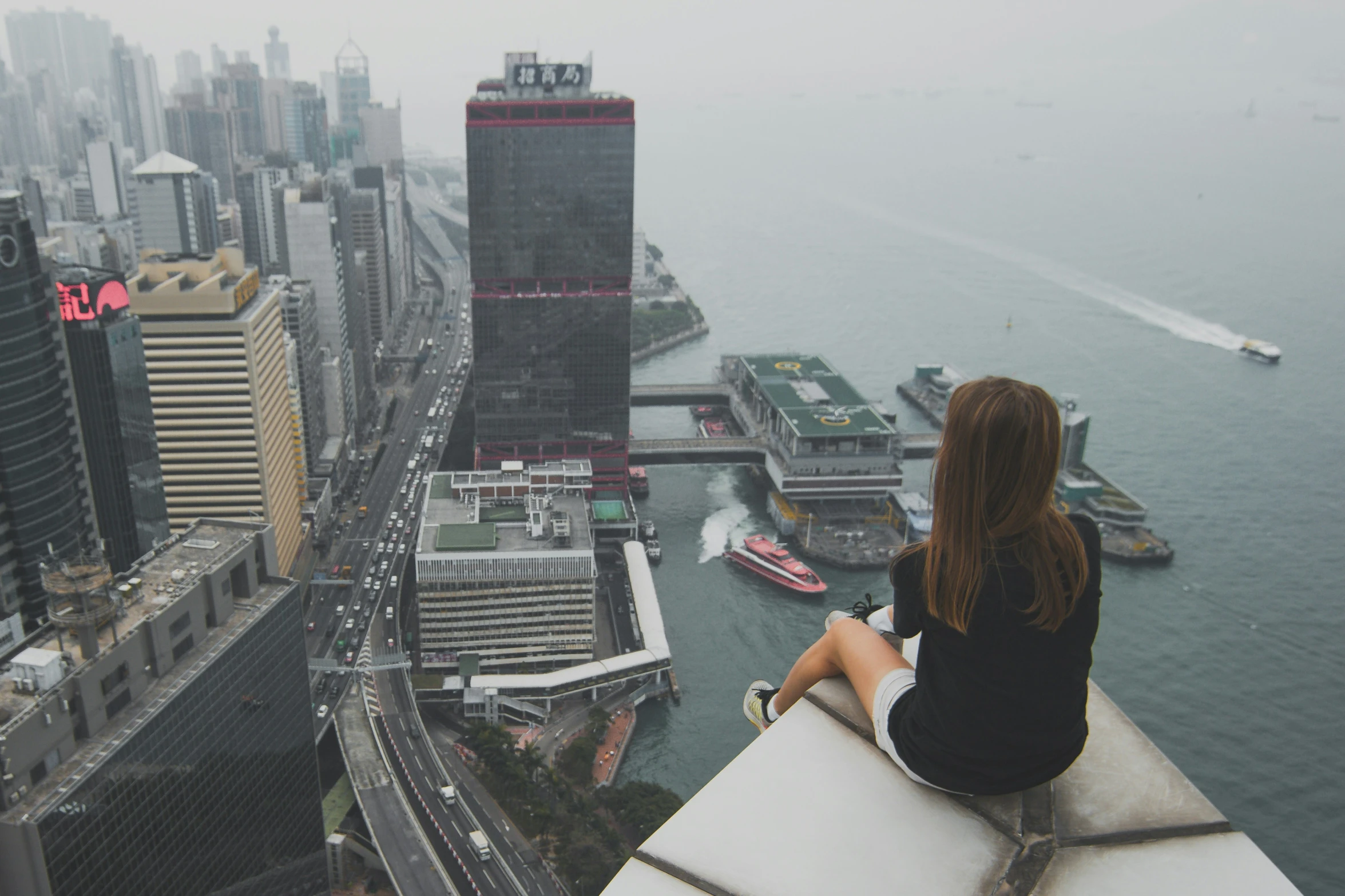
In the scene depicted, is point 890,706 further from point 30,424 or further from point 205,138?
point 205,138

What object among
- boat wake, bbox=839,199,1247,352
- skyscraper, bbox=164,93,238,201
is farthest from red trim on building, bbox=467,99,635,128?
skyscraper, bbox=164,93,238,201

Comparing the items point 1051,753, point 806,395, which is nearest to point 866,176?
point 806,395

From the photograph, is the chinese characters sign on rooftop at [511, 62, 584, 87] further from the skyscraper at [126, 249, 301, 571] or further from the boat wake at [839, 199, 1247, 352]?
the boat wake at [839, 199, 1247, 352]

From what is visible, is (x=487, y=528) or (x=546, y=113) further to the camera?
(x=546, y=113)

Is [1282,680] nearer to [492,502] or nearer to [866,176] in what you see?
[492,502]

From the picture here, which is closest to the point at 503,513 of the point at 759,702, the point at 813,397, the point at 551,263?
the point at 551,263

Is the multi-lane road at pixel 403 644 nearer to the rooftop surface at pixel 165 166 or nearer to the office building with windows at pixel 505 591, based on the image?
the office building with windows at pixel 505 591

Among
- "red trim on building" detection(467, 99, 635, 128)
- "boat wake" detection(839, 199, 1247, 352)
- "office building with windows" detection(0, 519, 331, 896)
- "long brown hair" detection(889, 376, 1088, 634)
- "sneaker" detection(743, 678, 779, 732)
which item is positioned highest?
"red trim on building" detection(467, 99, 635, 128)
